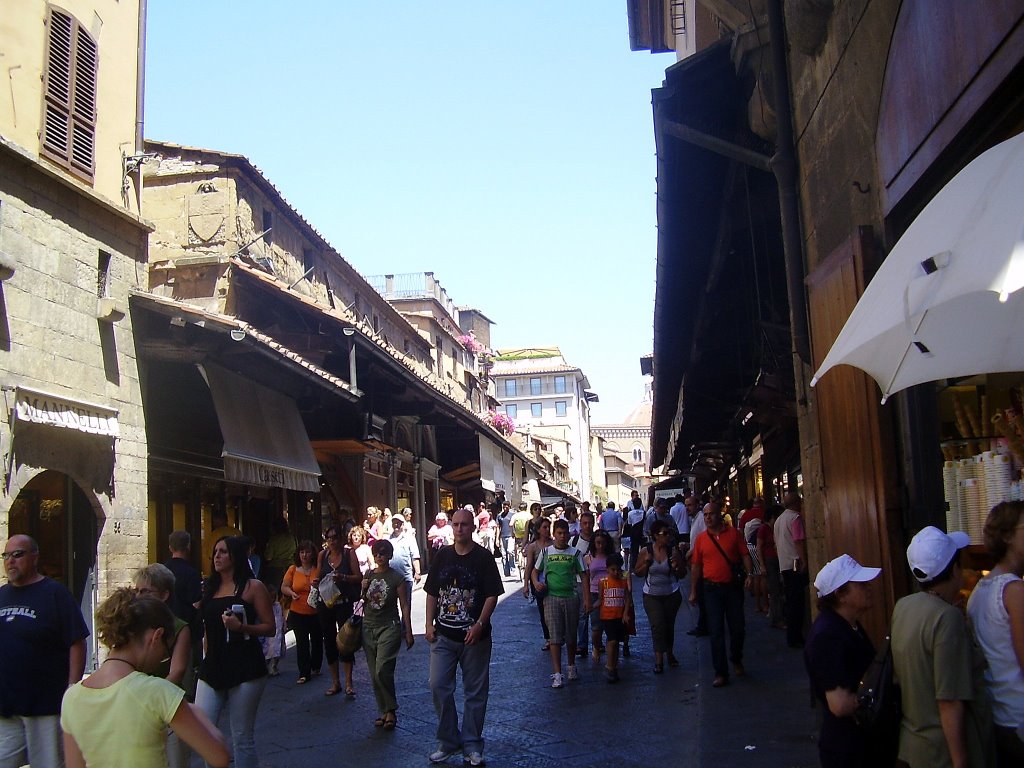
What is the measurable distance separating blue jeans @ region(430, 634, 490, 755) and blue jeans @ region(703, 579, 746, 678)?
2.88m

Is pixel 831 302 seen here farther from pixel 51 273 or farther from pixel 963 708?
pixel 51 273

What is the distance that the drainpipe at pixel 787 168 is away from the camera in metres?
7.49

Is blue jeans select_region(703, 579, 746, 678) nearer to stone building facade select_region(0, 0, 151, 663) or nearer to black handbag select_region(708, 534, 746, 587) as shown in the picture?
black handbag select_region(708, 534, 746, 587)

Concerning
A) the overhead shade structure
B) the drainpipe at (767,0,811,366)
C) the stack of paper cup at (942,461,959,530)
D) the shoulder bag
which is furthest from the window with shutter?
the stack of paper cup at (942,461,959,530)

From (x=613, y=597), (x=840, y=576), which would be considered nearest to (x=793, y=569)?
(x=613, y=597)

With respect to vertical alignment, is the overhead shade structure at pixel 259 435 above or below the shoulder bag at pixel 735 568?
above

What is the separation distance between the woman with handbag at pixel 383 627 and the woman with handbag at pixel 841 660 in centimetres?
532

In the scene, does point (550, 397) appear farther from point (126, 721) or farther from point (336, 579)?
point (126, 721)

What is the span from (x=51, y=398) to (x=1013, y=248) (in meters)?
9.84

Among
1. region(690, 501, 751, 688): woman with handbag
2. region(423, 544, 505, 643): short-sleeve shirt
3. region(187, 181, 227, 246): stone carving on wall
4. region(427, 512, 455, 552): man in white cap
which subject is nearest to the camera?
region(423, 544, 505, 643): short-sleeve shirt

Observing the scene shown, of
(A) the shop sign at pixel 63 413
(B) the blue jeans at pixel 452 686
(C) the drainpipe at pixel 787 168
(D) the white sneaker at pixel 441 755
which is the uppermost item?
(C) the drainpipe at pixel 787 168

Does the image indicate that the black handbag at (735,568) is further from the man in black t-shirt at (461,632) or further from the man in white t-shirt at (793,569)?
the man in black t-shirt at (461,632)

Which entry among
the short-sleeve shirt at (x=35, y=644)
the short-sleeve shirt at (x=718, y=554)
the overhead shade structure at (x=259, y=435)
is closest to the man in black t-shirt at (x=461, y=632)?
the short-sleeve shirt at (x=35, y=644)

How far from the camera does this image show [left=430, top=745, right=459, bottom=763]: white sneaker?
7.46 m
